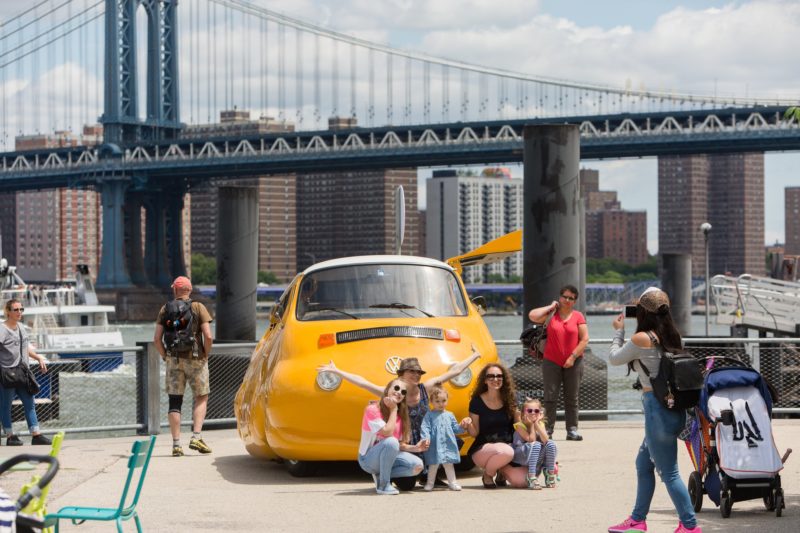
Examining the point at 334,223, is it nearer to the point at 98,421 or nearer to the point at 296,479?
the point at 98,421

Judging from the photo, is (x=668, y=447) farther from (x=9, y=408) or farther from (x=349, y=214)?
(x=349, y=214)

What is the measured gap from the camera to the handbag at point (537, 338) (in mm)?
13055

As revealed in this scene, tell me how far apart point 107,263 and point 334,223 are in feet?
297

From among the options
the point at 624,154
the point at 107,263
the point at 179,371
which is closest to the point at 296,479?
the point at 179,371

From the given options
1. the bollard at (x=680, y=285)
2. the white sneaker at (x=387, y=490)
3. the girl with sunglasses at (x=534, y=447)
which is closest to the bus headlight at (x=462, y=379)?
the girl with sunglasses at (x=534, y=447)

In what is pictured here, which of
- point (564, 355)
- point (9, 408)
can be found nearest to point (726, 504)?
point (564, 355)

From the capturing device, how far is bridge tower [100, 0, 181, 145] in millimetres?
106125

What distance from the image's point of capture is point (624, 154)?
293 ft

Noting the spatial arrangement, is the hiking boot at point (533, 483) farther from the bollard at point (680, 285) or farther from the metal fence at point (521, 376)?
the bollard at point (680, 285)

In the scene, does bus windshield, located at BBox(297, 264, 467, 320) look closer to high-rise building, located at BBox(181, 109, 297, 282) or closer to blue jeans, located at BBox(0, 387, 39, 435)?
blue jeans, located at BBox(0, 387, 39, 435)

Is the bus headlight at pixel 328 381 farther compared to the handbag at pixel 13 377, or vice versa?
the handbag at pixel 13 377

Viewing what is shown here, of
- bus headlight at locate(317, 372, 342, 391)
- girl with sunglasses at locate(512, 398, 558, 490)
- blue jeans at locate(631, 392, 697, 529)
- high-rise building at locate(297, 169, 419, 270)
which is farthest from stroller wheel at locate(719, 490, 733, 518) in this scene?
high-rise building at locate(297, 169, 419, 270)

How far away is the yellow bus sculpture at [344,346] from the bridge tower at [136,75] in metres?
94.8

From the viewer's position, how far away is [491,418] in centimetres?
1054
